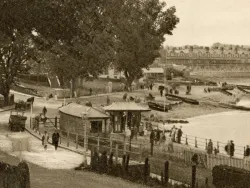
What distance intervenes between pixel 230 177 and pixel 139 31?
51830mm

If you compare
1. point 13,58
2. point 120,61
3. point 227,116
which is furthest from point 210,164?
point 120,61

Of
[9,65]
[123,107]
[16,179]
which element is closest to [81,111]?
[123,107]

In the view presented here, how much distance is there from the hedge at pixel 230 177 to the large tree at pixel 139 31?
161 feet

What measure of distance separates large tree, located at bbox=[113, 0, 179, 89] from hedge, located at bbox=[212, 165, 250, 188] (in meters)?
49.2

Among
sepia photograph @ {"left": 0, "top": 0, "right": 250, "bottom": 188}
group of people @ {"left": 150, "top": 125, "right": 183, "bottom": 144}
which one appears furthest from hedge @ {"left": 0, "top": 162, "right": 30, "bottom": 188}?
group of people @ {"left": 150, "top": 125, "right": 183, "bottom": 144}

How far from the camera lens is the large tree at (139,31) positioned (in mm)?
75562

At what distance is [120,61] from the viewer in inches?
3002

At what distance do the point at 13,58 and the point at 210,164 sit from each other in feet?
94.7

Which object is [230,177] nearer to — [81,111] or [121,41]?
[81,111]

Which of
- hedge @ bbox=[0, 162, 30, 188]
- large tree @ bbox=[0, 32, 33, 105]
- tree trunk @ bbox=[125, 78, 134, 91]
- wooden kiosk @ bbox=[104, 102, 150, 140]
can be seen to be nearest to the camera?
hedge @ bbox=[0, 162, 30, 188]

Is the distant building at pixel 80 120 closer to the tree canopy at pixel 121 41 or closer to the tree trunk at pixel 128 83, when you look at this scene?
the tree canopy at pixel 121 41

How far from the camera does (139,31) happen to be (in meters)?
76.3

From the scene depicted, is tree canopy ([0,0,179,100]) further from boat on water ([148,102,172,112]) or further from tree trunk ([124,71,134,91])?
boat on water ([148,102,172,112])

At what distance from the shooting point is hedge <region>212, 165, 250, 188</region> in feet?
83.1
